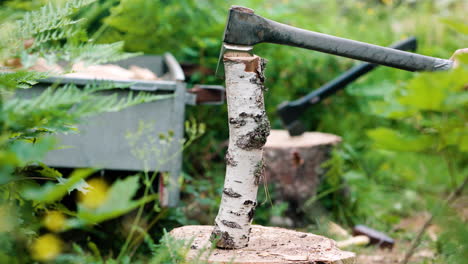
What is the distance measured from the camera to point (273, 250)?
53.0 inches

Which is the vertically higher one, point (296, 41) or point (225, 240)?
point (296, 41)

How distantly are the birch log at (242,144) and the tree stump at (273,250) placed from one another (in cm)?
6

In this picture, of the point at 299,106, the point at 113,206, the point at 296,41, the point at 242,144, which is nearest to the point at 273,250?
the point at 242,144

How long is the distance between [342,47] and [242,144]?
0.39m

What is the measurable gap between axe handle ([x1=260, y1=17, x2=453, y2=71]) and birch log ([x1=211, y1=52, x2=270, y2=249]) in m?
0.09

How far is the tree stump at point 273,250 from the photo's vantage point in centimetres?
123

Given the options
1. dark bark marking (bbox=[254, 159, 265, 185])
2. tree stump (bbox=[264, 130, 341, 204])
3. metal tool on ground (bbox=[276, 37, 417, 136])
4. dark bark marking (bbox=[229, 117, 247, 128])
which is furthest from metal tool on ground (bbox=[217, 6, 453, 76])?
metal tool on ground (bbox=[276, 37, 417, 136])

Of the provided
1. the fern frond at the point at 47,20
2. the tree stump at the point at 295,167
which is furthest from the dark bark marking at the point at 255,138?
the tree stump at the point at 295,167

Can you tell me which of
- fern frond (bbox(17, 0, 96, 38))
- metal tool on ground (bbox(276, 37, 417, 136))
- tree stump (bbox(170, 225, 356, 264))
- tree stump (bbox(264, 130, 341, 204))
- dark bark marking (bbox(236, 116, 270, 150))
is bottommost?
tree stump (bbox(264, 130, 341, 204))

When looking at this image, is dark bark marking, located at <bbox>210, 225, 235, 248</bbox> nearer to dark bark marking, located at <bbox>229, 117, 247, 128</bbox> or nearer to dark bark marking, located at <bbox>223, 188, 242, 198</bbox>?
dark bark marking, located at <bbox>223, 188, 242, 198</bbox>

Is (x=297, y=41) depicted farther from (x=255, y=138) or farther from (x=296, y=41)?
(x=255, y=138)

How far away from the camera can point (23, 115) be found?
0.78 m

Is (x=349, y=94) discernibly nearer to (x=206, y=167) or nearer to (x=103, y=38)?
(x=206, y=167)

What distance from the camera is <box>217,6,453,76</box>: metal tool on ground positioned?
1283mm
